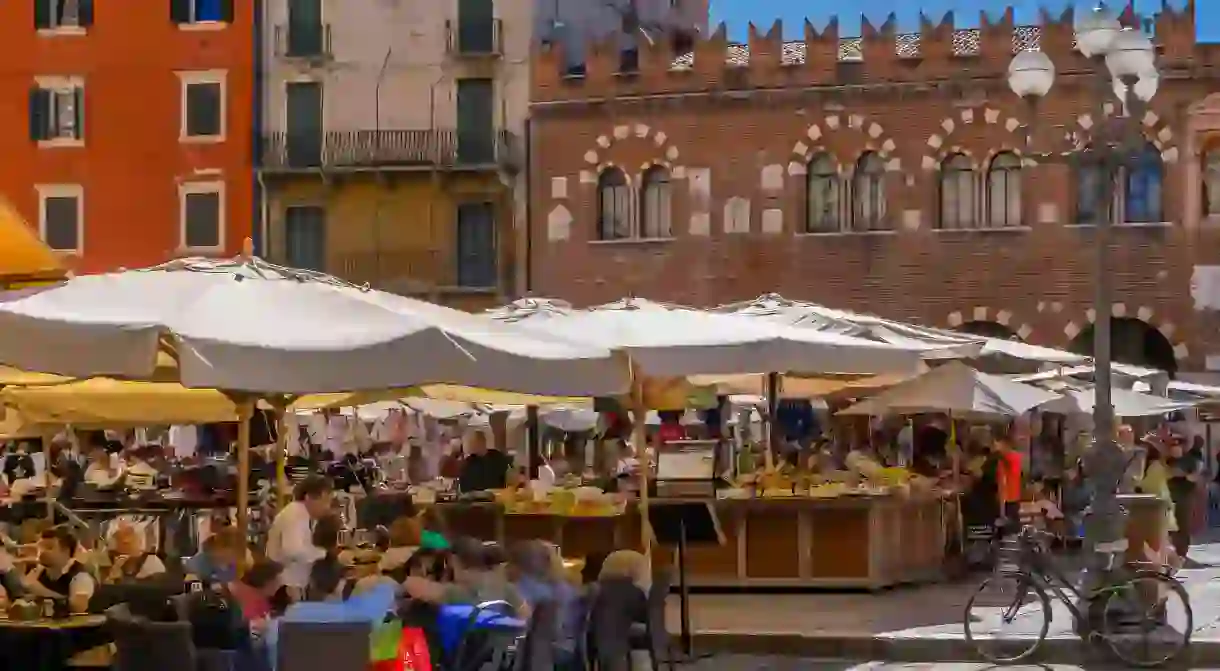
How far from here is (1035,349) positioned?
20938mm

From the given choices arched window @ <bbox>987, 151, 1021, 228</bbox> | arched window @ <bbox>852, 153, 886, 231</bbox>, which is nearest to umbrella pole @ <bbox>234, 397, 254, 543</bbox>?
arched window @ <bbox>852, 153, 886, 231</bbox>

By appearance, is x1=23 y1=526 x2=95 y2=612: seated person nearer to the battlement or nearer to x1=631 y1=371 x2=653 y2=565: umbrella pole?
x1=631 y1=371 x2=653 y2=565: umbrella pole

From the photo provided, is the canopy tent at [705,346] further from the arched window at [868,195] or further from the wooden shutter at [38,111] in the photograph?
the wooden shutter at [38,111]

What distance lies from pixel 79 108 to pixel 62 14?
1801 mm

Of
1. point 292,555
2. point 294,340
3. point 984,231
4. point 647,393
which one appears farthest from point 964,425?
point 294,340

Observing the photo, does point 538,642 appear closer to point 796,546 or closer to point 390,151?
point 796,546

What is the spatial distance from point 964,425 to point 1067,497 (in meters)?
7.17

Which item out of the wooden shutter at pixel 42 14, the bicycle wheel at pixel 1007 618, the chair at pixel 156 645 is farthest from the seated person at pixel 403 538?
the wooden shutter at pixel 42 14

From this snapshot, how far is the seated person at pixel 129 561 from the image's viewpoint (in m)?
9.69

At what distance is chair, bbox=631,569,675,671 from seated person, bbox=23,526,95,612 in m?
2.58

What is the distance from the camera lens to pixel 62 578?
30.2 ft

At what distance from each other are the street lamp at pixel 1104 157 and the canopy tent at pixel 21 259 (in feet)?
21.9

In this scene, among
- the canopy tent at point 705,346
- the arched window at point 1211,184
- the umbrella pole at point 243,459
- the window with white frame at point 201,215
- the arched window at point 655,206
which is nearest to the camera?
the umbrella pole at point 243,459

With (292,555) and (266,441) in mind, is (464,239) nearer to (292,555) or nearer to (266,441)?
(266,441)
